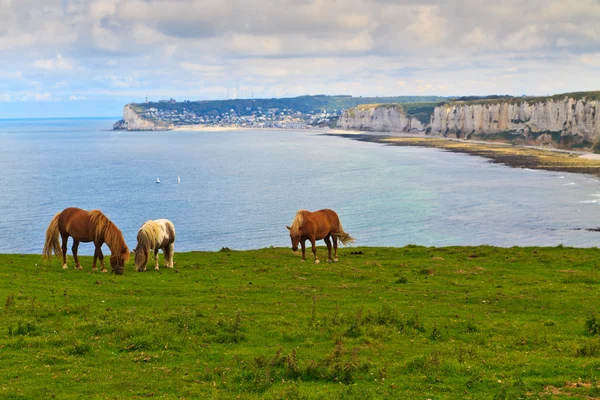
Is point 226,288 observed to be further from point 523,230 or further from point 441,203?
point 441,203

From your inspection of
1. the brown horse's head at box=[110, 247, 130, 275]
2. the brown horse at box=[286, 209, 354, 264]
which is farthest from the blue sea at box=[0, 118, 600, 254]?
the brown horse's head at box=[110, 247, 130, 275]

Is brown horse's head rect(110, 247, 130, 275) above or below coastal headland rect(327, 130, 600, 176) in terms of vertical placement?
above

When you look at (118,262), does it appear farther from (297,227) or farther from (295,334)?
(295,334)

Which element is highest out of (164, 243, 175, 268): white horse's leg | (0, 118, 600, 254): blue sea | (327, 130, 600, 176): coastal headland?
(164, 243, 175, 268): white horse's leg

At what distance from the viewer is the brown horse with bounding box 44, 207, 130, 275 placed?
24.7m

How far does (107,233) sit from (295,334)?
1185 cm

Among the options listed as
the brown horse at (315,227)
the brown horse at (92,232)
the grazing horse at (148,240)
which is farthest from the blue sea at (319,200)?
the brown horse at (92,232)

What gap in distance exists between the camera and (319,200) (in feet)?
332

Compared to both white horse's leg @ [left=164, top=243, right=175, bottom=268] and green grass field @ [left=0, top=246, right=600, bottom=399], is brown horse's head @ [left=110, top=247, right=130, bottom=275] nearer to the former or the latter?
green grass field @ [left=0, top=246, right=600, bottom=399]

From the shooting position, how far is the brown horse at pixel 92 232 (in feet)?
81.1

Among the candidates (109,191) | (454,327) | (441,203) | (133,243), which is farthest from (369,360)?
(109,191)

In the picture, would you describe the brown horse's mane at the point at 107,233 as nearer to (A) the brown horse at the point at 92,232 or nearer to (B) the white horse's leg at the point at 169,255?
(A) the brown horse at the point at 92,232

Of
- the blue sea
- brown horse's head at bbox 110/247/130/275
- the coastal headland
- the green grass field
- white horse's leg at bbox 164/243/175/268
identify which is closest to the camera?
the green grass field

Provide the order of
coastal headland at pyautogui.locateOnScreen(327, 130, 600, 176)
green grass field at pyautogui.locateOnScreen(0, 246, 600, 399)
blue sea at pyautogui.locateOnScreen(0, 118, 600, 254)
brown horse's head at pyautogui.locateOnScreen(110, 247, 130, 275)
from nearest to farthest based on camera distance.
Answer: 1. green grass field at pyautogui.locateOnScreen(0, 246, 600, 399)
2. brown horse's head at pyautogui.locateOnScreen(110, 247, 130, 275)
3. blue sea at pyautogui.locateOnScreen(0, 118, 600, 254)
4. coastal headland at pyautogui.locateOnScreen(327, 130, 600, 176)
